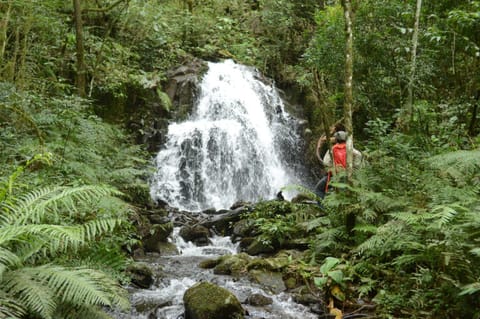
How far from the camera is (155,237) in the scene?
861cm

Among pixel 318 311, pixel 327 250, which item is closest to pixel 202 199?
pixel 327 250

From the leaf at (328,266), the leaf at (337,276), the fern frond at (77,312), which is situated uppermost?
the fern frond at (77,312)

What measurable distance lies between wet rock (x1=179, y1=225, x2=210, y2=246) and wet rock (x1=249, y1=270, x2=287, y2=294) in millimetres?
2769

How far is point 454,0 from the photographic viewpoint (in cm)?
870

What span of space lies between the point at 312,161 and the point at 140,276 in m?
9.50

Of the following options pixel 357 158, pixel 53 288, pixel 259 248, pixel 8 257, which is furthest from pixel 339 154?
pixel 8 257

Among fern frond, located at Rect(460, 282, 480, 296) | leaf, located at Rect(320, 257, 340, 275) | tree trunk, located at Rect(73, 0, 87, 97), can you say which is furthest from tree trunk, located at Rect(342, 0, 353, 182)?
tree trunk, located at Rect(73, 0, 87, 97)

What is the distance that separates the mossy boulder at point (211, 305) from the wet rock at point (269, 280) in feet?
3.46

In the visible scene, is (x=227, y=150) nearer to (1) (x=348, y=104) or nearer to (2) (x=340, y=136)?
(2) (x=340, y=136)

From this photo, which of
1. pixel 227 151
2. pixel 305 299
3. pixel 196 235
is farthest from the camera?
pixel 227 151

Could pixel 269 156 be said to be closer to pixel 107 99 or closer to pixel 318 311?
pixel 107 99

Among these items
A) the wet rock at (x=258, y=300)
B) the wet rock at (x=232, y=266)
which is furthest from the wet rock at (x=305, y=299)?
the wet rock at (x=232, y=266)

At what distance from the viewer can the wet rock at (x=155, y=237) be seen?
840 centimetres

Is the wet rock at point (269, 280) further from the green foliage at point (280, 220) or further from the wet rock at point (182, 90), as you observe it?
the wet rock at point (182, 90)
